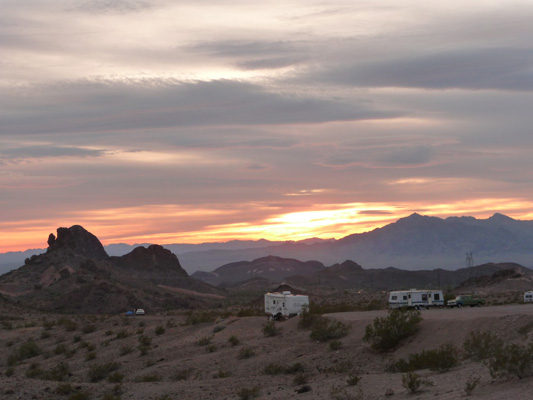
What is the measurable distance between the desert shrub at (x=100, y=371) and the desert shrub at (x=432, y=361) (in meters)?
18.0

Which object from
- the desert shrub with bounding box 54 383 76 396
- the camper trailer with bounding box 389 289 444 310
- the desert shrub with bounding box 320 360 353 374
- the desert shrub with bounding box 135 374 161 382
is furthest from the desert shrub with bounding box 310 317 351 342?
the desert shrub with bounding box 54 383 76 396

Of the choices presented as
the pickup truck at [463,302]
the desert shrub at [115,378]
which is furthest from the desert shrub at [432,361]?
the pickup truck at [463,302]

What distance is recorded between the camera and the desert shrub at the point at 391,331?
38.6 meters

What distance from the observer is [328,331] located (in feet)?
142

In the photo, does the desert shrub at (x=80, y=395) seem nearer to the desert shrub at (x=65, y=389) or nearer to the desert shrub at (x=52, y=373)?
the desert shrub at (x=65, y=389)

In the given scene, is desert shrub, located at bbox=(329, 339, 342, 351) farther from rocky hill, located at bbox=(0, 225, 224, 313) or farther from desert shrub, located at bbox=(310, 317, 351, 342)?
rocky hill, located at bbox=(0, 225, 224, 313)

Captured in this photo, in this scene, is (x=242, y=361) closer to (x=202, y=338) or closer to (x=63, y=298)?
(x=202, y=338)

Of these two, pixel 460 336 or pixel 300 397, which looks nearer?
pixel 300 397

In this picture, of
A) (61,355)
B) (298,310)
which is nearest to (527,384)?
(298,310)

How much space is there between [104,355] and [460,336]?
84.4 ft

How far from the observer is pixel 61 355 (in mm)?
52781

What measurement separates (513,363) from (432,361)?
695cm

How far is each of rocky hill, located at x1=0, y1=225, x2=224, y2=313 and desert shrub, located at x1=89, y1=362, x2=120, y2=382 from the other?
61.1 meters

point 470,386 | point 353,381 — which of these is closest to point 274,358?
point 353,381
